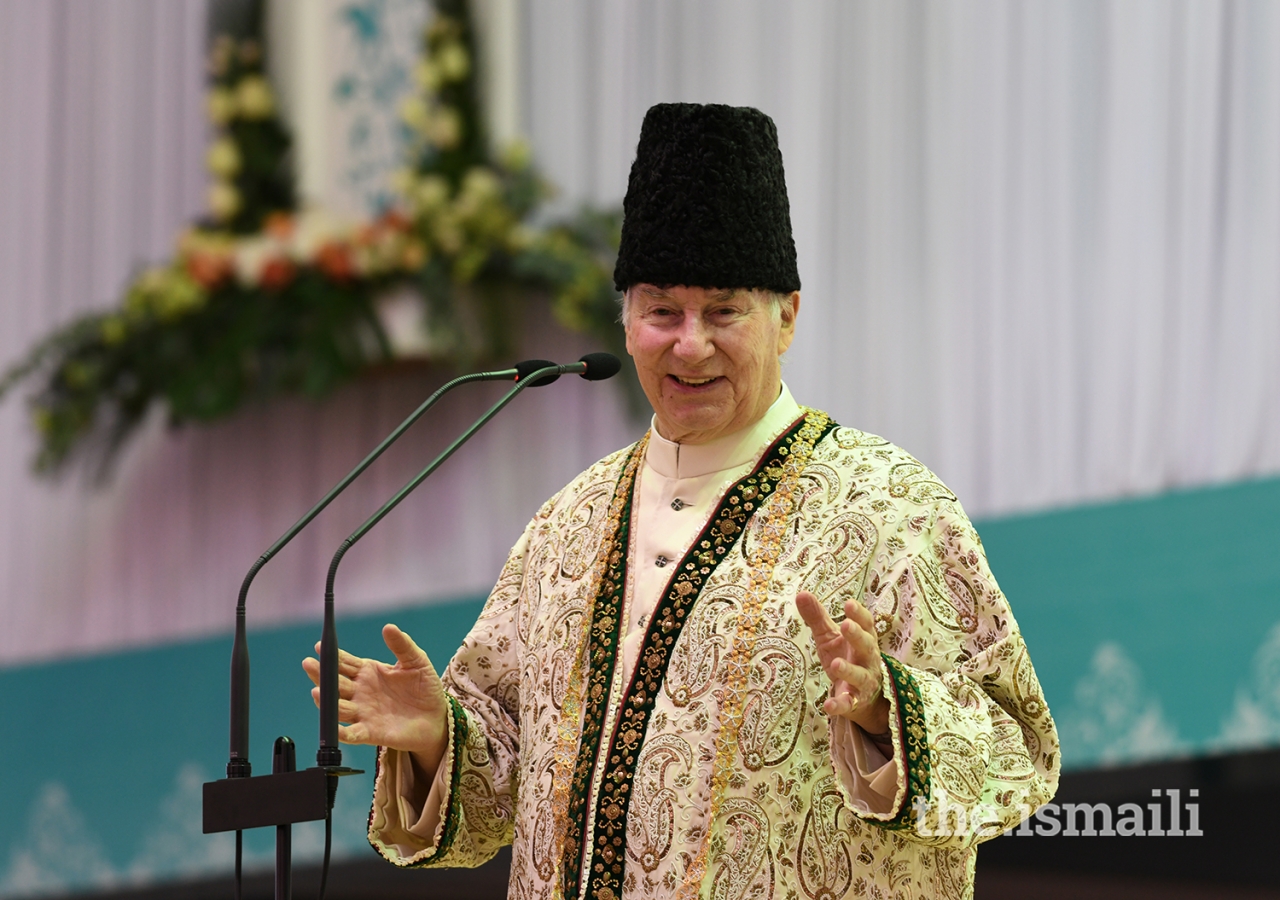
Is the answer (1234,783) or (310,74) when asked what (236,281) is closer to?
(310,74)

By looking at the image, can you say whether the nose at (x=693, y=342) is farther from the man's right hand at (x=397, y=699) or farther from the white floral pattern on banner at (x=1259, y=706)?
the white floral pattern on banner at (x=1259, y=706)

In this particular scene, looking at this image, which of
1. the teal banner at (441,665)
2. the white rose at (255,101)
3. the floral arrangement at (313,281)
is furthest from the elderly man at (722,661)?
the white rose at (255,101)

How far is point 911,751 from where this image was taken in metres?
2.02

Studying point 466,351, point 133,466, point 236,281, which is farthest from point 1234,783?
point 133,466

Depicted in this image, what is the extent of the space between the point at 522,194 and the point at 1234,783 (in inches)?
110

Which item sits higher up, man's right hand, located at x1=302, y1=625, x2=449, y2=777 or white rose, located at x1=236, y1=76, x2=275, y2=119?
white rose, located at x1=236, y1=76, x2=275, y2=119

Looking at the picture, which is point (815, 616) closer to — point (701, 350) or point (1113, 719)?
point (701, 350)

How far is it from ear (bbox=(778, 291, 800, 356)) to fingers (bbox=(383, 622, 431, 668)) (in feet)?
2.41

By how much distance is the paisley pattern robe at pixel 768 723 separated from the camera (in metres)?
2.16

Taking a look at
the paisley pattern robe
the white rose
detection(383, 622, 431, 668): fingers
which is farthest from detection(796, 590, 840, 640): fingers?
the white rose

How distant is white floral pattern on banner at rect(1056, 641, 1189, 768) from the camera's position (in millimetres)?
3832

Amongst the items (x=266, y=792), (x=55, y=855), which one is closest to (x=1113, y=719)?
(x=266, y=792)

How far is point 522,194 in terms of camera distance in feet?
16.8

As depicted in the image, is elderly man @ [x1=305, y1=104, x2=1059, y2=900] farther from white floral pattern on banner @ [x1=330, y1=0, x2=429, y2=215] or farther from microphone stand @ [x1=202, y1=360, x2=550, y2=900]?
white floral pattern on banner @ [x1=330, y1=0, x2=429, y2=215]
